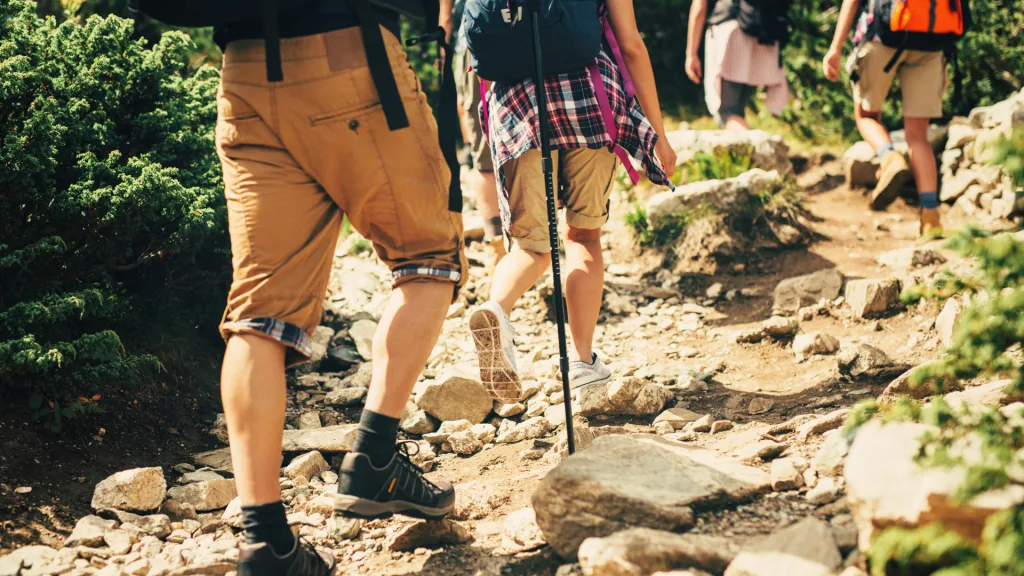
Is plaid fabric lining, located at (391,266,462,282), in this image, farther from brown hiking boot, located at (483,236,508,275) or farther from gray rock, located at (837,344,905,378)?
brown hiking boot, located at (483,236,508,275)

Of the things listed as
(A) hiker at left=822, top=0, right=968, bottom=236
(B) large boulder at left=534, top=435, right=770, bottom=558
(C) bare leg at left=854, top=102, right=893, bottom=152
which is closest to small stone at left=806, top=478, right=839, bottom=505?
(B) large boulder at left=534, top=435, right=770, bottom=558

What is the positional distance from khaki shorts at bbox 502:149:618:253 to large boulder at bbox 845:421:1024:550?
1.78 meters

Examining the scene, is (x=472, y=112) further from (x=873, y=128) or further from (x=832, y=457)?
(x=832, y=457)

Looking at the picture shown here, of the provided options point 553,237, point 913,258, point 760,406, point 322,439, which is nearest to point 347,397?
point 322,439

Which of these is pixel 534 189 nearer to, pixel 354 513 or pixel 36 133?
pixel 354 513

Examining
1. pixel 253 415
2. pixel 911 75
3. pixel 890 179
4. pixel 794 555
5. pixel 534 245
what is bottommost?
pixel 794 555

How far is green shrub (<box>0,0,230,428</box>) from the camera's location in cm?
351

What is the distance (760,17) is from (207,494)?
16.6ft

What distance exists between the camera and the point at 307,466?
3.71 metres

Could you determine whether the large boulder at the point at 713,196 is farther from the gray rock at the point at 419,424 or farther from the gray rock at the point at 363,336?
the gray rock at the point at 419,424

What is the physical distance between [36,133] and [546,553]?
8.32ft

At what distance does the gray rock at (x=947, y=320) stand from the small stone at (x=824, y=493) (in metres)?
1.80

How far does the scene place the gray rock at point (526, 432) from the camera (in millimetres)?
4043

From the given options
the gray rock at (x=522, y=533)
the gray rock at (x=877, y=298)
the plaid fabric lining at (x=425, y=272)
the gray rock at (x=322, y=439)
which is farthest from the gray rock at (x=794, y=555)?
the gray rock at (x=877, y=298)
